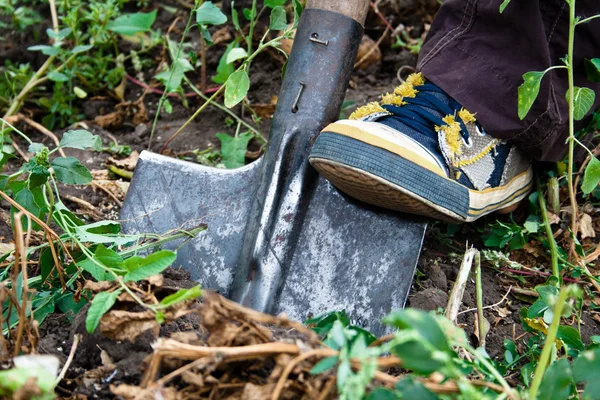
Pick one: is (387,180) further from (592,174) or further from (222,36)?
(222,36)

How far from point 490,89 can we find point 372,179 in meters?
0.47

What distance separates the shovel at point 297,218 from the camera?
149 cm

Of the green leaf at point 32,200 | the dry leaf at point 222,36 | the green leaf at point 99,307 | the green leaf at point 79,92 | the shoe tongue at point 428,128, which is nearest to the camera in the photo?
the green leaf at point 99,307

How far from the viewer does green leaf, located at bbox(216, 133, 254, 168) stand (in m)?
1.99

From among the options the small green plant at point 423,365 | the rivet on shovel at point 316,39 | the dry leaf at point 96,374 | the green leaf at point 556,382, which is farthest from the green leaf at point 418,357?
the rivet on shovel at point 316,39

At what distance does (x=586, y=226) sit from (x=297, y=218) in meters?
0.84

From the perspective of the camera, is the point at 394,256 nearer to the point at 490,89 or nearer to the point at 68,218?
the point at 490,89

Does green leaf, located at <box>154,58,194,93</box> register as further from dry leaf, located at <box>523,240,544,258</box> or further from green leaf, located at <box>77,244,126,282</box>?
dry leaf, located at <box>523,240,544,258</box>

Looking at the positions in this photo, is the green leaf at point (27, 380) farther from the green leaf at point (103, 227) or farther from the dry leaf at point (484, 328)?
the dry leaf at point (484, 328)

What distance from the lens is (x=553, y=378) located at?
76cm

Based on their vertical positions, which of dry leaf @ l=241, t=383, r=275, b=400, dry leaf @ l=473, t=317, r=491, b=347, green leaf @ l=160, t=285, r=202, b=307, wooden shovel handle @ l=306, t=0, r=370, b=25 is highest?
wooden shovel handle @ l=306, t=0, r=370, b=25

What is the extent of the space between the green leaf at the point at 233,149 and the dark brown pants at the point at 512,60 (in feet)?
2.14

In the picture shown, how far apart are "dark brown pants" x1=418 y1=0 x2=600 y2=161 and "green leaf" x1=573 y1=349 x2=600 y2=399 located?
37.3 inches

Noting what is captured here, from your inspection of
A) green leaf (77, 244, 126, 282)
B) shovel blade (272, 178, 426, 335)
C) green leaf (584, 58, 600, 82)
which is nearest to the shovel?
shovel blade (272, 178, 426, 335)
